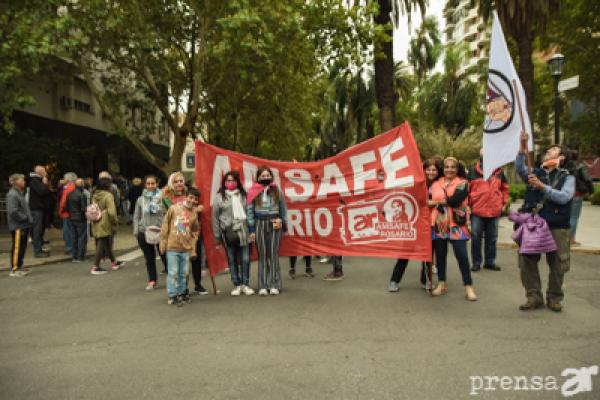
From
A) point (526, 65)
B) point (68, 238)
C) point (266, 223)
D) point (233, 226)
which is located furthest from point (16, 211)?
point (526, 65)

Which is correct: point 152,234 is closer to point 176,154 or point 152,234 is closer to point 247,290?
point 247,290

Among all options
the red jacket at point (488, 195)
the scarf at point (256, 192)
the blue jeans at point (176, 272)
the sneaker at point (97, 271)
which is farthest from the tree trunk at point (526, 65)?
the sneaker at point (97, 271)

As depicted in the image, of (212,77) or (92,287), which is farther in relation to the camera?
(212,77)

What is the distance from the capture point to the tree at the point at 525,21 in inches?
609

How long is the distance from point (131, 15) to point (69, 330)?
11.2 metres

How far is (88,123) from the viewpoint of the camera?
80.6 ft

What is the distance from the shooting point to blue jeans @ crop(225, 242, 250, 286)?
6.71m

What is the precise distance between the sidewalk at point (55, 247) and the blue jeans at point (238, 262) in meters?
5.58

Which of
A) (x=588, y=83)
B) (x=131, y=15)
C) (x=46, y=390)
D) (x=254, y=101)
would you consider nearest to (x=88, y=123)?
(x=254, y=101)

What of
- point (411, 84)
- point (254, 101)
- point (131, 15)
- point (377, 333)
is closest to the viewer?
point (377, 333)

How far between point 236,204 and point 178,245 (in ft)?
3.10

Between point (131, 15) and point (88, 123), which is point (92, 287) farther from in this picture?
point (88, 123)

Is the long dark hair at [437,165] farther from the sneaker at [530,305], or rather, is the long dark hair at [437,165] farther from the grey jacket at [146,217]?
the grey jacket at [146,217]

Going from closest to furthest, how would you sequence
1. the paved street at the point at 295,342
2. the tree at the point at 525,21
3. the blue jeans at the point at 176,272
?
1. the paved street at the point at 295,342
2. the blue jeans at the point at 176,272
3. the tree at the point at 525,21
